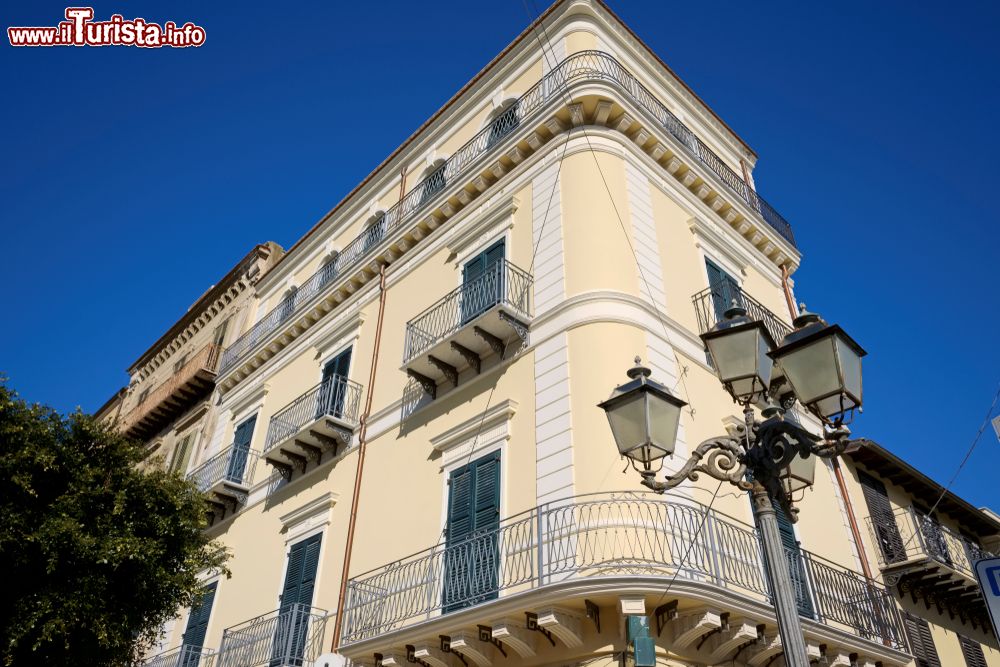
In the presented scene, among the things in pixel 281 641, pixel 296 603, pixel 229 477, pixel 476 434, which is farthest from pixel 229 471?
pixel 476 434

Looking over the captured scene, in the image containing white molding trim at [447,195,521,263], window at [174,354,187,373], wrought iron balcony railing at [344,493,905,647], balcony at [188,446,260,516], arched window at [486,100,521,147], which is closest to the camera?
wrought iron balcony railing at [344,493,905,647]

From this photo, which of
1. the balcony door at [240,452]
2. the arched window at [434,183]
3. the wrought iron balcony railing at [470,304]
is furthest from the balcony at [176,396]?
the wrought iron balcony railing at [470,304]

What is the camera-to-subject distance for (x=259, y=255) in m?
23.5

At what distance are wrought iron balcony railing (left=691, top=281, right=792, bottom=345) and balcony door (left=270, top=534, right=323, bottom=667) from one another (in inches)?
298

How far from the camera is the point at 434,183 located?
Result: 52.8 ft

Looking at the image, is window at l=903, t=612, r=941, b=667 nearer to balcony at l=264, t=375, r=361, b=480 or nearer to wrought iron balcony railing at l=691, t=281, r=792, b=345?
wrought iron balcony railing at l=691, t=281, r=792, b=345

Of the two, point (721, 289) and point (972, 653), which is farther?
point (972, 653)

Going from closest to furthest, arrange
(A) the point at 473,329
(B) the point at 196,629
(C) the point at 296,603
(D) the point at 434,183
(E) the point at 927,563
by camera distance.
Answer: (A) the point at 473,329 → (C) the point at 296,603 → (E) the point at 927,563 → (B) the point at 196,629 → (D) the point at 434,183

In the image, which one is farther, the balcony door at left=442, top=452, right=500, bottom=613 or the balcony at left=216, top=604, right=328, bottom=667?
the balcony at left=216, top=604, right=328, bottom=667

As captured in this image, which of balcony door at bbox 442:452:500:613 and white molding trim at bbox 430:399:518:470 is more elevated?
white molding trim at bbox 430:399:518:470

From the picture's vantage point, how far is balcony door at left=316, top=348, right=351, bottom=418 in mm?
14367

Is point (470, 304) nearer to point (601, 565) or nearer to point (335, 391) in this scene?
point (335, 391)

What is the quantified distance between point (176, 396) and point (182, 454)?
Answer: 1.85 meters

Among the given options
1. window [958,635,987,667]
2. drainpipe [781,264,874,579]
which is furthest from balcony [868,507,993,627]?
drainpipe [781,264,874,579]
